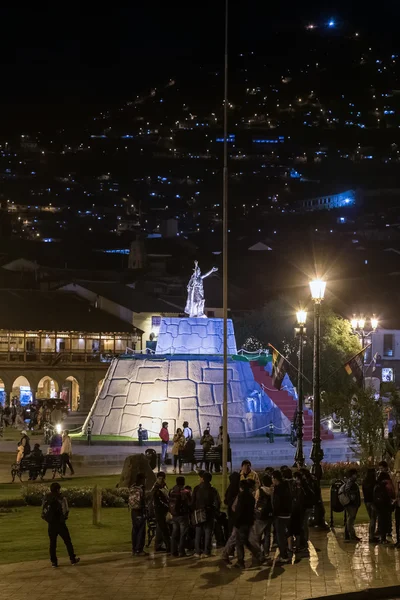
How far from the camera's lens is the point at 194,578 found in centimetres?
1362

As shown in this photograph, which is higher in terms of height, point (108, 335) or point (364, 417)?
point (108, 335)

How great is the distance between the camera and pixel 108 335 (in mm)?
68625

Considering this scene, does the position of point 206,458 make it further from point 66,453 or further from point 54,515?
point 54,515

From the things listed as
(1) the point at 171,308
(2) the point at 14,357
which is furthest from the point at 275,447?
(1) the point at 171,308

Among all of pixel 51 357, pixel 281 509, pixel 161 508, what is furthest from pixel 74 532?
pixel 51 357

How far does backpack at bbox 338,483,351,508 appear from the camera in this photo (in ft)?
54.4

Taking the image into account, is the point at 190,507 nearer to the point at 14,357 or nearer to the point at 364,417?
the point at 364,417

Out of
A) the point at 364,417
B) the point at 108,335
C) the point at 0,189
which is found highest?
the point at 0,189

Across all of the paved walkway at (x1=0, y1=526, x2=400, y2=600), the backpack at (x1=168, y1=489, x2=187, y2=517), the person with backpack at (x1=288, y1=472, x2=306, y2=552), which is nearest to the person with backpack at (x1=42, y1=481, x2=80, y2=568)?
the paved walkway at (x1=0, y1=526, x2=400, y2=600)

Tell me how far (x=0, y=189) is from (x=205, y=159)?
4377cm

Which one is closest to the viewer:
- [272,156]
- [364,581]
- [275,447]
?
[364,581]

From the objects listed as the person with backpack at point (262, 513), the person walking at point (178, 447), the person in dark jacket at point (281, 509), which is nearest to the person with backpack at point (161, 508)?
the person with backpack at point (262, 513)

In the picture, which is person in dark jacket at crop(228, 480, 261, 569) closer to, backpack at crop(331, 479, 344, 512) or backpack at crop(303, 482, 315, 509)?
backpack at crop(303, 482, 315, 509)

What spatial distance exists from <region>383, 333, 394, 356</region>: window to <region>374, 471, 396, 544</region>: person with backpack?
5706 cm
